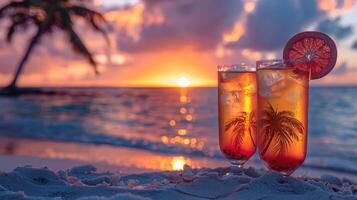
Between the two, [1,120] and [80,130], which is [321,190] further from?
[1,120]

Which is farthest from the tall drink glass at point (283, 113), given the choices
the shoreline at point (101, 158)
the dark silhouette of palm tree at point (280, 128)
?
the shoreline at point (101, 158)

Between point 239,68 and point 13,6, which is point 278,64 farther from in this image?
point 13,6

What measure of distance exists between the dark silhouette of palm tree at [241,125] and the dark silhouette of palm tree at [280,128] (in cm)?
16

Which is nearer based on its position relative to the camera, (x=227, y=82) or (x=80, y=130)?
(x=227, y=82)

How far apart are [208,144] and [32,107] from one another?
27.8ft

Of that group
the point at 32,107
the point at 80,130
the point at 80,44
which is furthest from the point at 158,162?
the point at 80,44

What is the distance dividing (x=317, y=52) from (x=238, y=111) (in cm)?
42

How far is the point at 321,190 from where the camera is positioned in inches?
77.6

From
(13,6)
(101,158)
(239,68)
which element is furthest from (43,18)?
(239,68)

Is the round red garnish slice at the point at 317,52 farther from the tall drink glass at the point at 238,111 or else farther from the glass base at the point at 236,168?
the glass base at the point at 236,168

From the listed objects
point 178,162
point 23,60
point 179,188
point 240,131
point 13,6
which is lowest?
point 178,162

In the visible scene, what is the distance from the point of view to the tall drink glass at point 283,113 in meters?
1.99

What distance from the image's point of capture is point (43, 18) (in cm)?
1845

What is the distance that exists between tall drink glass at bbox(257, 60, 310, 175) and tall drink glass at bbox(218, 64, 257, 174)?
0.14 metres
